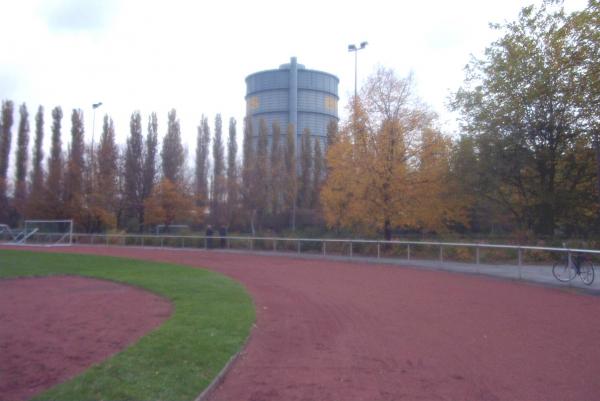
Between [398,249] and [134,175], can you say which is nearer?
[398,249]

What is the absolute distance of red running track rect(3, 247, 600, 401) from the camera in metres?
5.76

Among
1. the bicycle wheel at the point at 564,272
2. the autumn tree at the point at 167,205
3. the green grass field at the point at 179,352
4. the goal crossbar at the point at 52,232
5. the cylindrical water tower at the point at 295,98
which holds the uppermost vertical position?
the cylindrical water tower at the point at 295,98

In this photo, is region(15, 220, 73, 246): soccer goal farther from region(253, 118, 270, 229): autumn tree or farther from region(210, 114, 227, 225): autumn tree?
region(253, 118, 270, 229): autumn tree

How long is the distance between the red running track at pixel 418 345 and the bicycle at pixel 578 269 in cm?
95

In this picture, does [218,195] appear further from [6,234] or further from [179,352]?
[179,352]

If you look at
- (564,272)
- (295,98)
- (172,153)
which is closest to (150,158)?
(172,153)

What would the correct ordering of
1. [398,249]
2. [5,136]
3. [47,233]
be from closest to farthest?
[398,249] → [47,233] → [5,136]

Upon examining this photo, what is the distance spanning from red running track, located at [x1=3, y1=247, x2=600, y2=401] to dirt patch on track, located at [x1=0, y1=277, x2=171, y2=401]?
2.07 metres

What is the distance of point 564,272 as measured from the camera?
15062 mm

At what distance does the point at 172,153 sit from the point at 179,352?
149ft

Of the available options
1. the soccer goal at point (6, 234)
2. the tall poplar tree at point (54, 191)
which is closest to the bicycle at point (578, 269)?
the soccer goal at point (6, 234)

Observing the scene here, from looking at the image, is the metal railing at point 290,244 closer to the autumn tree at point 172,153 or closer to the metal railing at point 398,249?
the metal railing at point 398,249

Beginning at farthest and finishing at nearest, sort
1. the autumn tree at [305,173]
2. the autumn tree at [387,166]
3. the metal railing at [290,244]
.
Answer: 1. the autumn tree at [305,173]
2. the autumn tree at [387,166]
3. the metal railing at [290,244]

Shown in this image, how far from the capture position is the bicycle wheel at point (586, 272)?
46.6 feet
